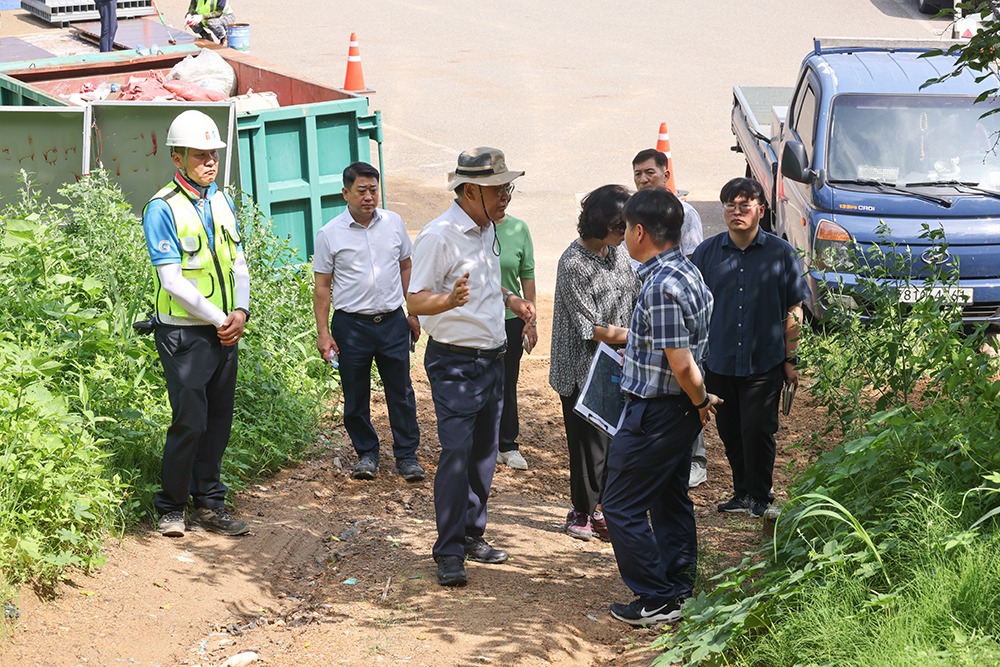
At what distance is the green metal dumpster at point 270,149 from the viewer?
7352 millimetres

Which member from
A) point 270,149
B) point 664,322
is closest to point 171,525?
point 664,322

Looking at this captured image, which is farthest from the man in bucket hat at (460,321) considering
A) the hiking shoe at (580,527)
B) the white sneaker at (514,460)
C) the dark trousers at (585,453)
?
the white sneaker at (514,460)

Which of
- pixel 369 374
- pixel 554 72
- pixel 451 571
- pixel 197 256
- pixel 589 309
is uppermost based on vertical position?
pixel 554 72

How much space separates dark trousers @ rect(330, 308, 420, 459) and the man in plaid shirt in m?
2.01

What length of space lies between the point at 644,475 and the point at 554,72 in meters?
15.8

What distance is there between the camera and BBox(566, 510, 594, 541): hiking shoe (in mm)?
5391

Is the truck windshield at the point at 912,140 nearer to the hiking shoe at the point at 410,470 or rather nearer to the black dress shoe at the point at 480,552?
the hiking shoe at the point at 410,470

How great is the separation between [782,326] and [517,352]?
1.66 meters

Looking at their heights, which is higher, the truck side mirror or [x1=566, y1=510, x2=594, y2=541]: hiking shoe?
the truck side mirror

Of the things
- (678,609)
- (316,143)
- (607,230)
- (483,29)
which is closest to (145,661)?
(678,609)

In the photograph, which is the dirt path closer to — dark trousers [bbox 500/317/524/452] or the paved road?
dark trousers [bbox 500/317/524/452]

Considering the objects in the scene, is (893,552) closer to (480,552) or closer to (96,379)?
(480,552)

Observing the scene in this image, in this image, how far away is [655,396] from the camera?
13.9ft

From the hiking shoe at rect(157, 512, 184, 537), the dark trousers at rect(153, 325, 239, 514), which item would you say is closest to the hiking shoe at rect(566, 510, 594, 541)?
the dark trousers at rect(153, 325, 239, 514)
